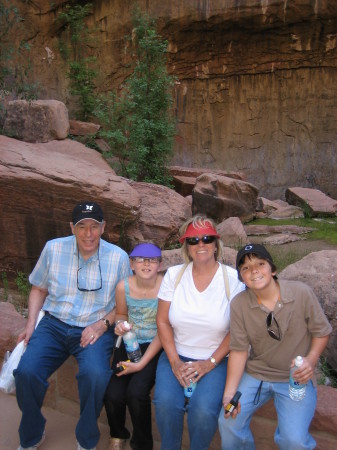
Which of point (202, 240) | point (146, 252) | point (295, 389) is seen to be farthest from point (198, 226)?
point (295, 389)

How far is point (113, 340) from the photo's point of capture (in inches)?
109

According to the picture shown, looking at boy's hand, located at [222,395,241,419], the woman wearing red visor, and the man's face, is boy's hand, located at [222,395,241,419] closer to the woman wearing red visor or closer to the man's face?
the woman wearing red visor

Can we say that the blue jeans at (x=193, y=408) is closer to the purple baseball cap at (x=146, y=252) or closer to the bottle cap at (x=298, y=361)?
the bottle cap at (x=298, y=361)

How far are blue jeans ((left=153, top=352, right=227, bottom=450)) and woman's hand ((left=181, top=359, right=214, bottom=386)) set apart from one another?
29 mm

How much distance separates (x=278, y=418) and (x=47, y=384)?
1247 millimetres

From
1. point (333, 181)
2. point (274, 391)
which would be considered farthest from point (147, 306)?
point (333, 181)

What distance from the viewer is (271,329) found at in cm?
225

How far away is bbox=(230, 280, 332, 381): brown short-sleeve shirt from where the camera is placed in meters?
2.24

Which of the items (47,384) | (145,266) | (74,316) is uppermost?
(145,266)

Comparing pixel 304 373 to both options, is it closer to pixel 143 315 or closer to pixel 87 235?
pixel 143 315

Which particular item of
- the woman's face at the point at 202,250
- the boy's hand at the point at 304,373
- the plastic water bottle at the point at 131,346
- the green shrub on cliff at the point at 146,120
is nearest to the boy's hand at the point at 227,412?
the boy's hand at the point at 304,373

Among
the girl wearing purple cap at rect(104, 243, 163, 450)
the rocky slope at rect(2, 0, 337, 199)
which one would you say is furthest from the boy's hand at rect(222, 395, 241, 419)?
the rocky slope at rect(2, 0, 337, 199)

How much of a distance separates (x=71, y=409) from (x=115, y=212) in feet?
9.13

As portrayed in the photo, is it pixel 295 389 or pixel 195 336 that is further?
pixel 195 336
